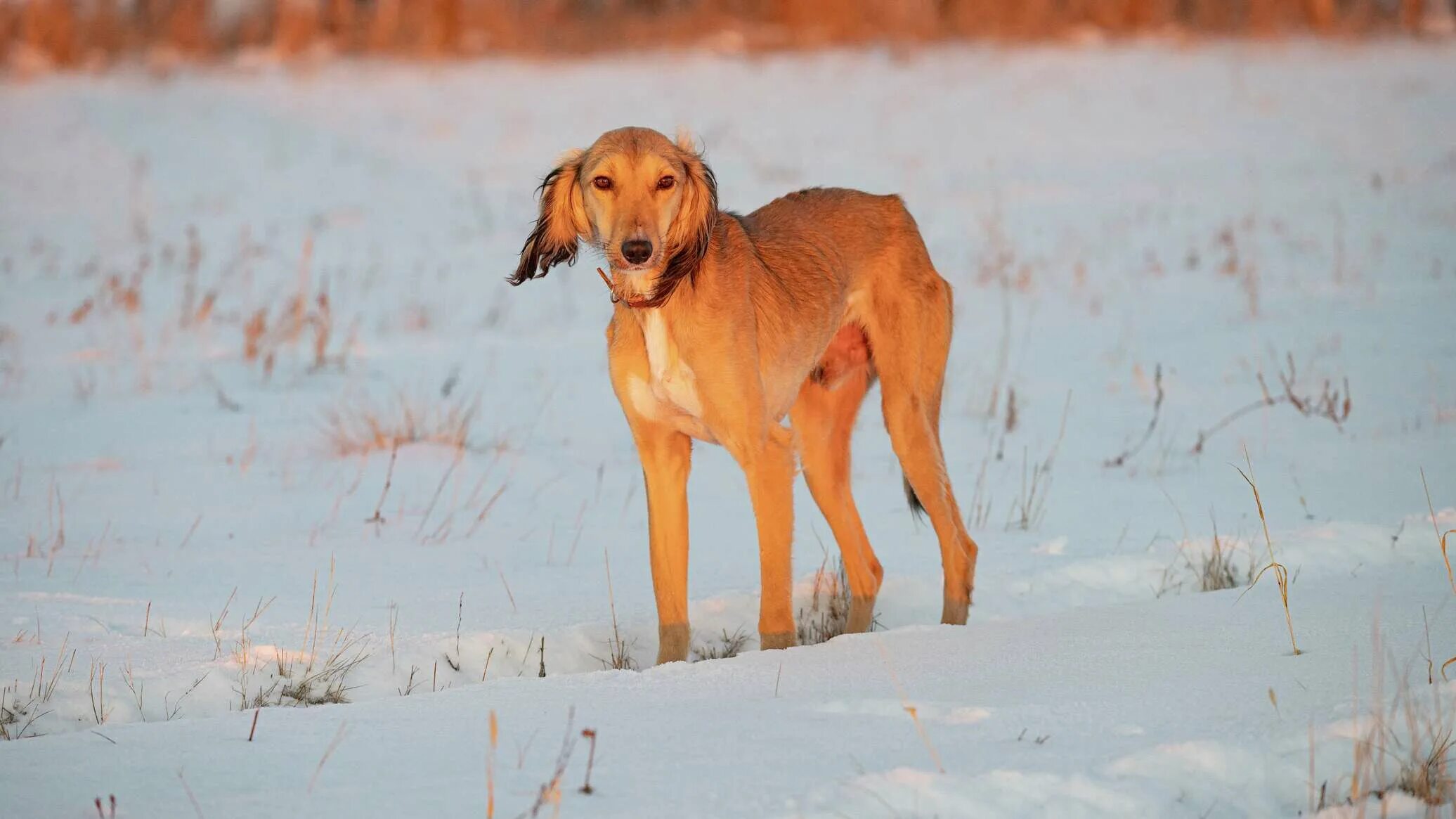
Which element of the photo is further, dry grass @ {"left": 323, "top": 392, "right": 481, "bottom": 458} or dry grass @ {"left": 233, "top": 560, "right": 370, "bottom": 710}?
dry grass @ {"left": 323, "top": 392, "right": 481, "bottom": 458}

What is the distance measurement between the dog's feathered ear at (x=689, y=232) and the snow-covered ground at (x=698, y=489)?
1.37 m

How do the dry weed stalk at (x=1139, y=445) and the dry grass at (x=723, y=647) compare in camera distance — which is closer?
the dry grass at (x=723, y=647)

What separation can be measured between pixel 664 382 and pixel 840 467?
4.80 feet

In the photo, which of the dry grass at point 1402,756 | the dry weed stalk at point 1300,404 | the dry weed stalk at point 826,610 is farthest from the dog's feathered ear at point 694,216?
the dry weed stalk at point 1300,404

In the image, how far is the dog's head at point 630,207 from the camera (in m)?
5.22

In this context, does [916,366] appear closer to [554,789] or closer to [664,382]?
[664,382]

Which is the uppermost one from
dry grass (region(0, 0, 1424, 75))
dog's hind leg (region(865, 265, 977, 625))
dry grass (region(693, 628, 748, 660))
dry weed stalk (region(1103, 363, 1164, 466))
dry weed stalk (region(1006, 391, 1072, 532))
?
dry grass (region(0, 0, 1424, 75))

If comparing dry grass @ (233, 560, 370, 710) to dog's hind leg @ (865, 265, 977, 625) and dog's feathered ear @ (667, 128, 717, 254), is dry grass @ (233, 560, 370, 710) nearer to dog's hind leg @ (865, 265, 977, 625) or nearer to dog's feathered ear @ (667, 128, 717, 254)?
dog's feathered ear @ (667, 128, 717, 254)

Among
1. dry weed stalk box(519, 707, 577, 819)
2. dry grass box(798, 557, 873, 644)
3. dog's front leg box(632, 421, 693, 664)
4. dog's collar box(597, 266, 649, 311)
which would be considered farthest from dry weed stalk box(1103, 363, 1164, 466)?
dry weed stalk box(519, 707, 577, 819)

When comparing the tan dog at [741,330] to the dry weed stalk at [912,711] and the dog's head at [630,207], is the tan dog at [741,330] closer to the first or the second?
the dog's head at [630,207]

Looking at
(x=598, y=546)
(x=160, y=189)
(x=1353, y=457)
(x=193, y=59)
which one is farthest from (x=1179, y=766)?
(x=193, y=59)

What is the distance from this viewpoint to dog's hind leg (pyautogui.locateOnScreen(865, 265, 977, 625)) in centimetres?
637

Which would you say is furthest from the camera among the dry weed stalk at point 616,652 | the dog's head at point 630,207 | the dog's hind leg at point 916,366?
the dog's hind leg at point 916,366

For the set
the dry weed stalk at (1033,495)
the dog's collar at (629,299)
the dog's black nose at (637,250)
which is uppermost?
the dog's black nose at (637,250)
